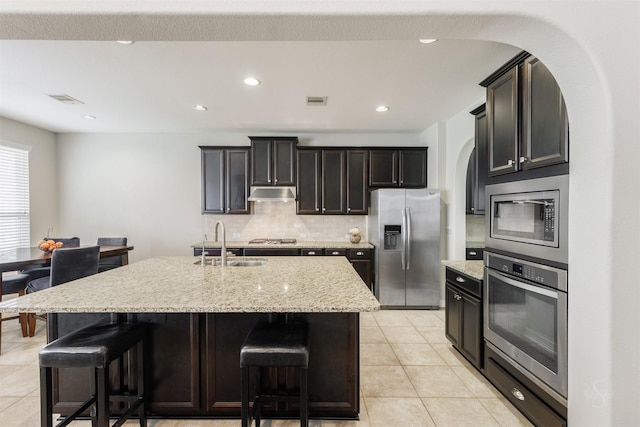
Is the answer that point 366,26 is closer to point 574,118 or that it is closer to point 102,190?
point 574,118

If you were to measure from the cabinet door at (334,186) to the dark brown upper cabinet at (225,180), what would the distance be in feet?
4.10

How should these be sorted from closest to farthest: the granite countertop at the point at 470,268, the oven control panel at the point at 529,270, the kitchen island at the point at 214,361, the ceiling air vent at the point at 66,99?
the oven control panel at the point at 529,270 < the kitchen island at the point at 214,361 < the granite countertop at the point at 470,268 < the ceiling air vent at the point at 66,99

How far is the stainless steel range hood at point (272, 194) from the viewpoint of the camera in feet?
14.9

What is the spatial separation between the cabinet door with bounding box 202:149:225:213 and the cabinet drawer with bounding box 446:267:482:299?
343 centimetres

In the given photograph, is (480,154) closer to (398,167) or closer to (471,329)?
(471,329)

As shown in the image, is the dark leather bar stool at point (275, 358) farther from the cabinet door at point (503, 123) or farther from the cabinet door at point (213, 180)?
the cabinet door at point (213, 180)

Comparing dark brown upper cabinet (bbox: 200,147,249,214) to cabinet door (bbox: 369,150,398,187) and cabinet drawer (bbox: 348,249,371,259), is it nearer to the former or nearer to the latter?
cabinet drawer (bbox: 348,249,371,259)

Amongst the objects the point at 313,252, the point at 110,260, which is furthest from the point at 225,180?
the point at 110,260

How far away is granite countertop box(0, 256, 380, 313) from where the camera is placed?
1521mm

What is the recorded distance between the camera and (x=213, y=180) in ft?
15.5

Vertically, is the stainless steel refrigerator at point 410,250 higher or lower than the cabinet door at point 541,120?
lower

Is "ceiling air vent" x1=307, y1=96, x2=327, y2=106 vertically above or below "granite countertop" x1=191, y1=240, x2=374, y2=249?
above

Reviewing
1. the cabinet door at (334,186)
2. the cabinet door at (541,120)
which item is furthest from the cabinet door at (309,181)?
the cabinet door at (541,120)

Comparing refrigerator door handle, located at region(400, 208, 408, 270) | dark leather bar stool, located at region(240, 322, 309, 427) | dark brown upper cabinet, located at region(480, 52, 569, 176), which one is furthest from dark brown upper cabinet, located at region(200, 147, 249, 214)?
dark brown upper cabinet, located at region(480, 52, 569, 176)
